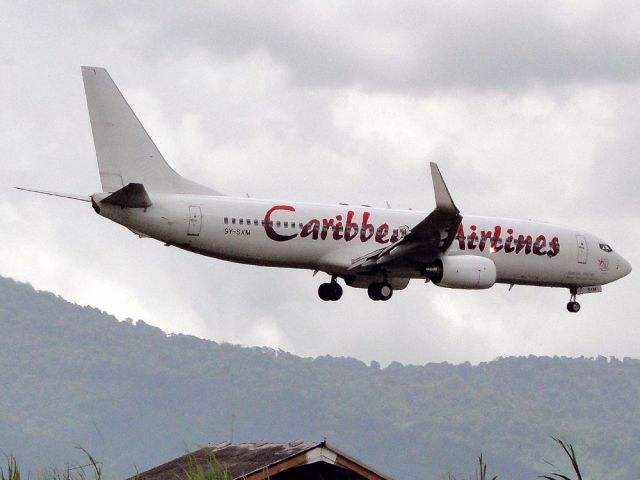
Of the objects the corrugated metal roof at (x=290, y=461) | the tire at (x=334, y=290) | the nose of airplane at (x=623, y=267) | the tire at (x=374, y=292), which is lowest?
the corrugated metal roof at (x=290, y=461)

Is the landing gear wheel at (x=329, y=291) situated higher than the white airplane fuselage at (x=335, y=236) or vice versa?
the white airplane fuselage at (x=335, y=236)

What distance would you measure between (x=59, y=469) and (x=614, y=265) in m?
53.4

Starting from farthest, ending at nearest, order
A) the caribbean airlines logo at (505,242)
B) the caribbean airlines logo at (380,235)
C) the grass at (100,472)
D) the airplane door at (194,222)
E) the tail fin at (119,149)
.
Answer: the caribbean airlines logo at (505,242), the tail fin at (119,149), the caribbean airlines logo at (380,235), the airplane door at (194,222), the grass at (100,472)

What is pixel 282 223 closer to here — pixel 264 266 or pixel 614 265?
pixel 264 266

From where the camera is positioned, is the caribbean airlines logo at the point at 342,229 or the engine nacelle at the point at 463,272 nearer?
the caribbean airlines logo at the point at 342,229

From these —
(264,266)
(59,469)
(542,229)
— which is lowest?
(59,469)

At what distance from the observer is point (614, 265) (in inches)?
2633

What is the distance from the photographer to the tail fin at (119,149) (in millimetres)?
57750

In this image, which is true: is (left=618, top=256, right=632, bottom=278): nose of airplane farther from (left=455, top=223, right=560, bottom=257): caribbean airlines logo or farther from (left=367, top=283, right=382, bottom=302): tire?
(left=367, top=283, right=382, bottom=302): tire

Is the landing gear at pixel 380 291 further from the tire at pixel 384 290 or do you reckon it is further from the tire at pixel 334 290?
A: the tire at pixel 334 290

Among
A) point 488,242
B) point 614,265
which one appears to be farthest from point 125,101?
point 614,265

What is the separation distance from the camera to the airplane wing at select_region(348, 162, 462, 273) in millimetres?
55656

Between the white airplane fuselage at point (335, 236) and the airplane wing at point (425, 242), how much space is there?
0.84 metres

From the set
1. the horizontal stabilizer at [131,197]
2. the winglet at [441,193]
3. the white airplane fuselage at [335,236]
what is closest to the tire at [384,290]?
the white airplane fuselage at [335,236]
